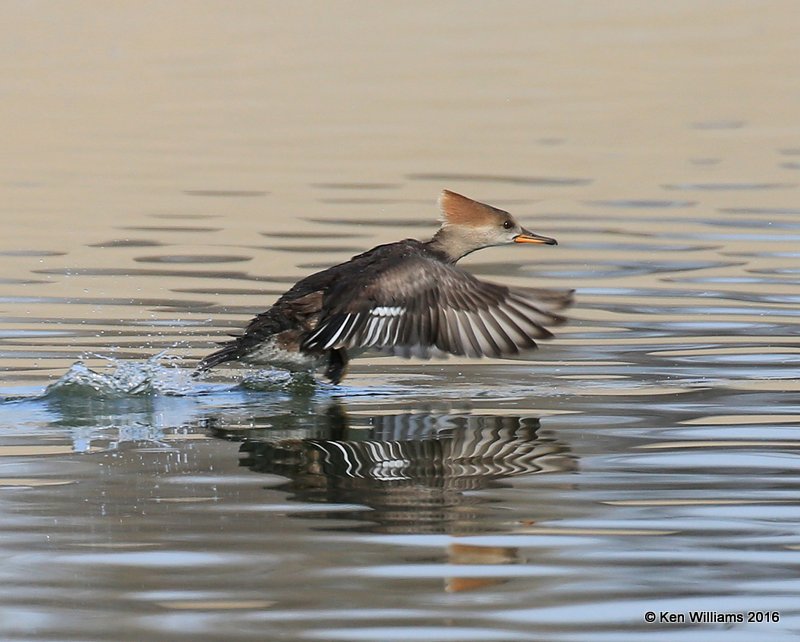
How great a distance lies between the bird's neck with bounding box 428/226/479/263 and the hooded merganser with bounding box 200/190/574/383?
498 mm

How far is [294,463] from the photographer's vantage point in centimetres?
684

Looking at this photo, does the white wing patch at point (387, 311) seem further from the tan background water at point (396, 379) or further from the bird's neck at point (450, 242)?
the bird's neck at point (450, 242)

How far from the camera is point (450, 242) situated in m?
9.10

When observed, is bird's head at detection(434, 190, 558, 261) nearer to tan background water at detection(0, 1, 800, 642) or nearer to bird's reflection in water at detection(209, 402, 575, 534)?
tan background water at detection(0, 1, 800, 642)

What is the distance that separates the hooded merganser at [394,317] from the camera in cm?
786

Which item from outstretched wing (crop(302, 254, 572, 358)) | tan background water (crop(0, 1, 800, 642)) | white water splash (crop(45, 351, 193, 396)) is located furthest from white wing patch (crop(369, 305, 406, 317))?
white water splash (crop(45, 351, 193, 396))

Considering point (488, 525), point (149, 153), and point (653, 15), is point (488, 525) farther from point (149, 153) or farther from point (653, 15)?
point (653, 15)

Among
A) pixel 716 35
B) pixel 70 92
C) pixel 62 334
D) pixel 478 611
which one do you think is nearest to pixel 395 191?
pixel 62 334

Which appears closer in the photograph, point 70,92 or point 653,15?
point 70,92

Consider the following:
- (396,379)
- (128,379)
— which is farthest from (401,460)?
(128,379)

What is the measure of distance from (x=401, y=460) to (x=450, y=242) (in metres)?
2.46

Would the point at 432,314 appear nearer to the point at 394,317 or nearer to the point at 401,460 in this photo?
the point at 394,317

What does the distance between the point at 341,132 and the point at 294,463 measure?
1139cm

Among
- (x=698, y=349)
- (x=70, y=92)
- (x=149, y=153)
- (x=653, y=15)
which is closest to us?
(x=698, y=349)
